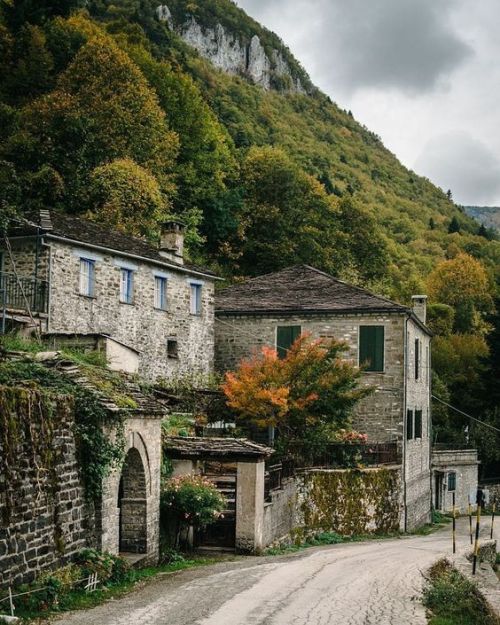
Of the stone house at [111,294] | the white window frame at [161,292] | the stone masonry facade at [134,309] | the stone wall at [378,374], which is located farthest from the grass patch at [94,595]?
the stone wall at [378,374]

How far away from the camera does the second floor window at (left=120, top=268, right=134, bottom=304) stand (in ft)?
95.5

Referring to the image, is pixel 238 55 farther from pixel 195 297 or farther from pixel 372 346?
pixel 372 346

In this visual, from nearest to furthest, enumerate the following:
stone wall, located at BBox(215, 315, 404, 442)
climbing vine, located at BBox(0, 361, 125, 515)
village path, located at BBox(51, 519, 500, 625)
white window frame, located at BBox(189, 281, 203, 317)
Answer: climbing vine, located at BBox(0, 361, 125, 515) < village path, located at BBox(51, 519, 500, 625) < stone wall, located at BBox(215, 315, 404, 442) < white window frame, located at BBox(189, 281, 203, 317)

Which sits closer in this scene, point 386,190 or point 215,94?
point 215,94

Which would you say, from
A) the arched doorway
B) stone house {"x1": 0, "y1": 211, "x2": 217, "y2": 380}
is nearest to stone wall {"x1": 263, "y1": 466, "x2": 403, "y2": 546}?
the arched doorway

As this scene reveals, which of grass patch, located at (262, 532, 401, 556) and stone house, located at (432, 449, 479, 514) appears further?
stone house, located at (432, 449, 479, 514)

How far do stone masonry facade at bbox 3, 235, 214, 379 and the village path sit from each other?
1049 centimetres

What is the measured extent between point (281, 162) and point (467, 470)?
25.2 meters

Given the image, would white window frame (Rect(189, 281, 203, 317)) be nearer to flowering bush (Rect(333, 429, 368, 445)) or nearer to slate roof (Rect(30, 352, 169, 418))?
flowering bush (Rect(333, 429, 368, 445))

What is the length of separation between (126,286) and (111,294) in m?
1.00

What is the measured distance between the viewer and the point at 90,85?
45938 mm

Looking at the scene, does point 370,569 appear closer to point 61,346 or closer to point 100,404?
point 100,404

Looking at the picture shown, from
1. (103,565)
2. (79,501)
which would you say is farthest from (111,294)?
(103,565)

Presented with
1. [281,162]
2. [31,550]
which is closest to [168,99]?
[281,162]
